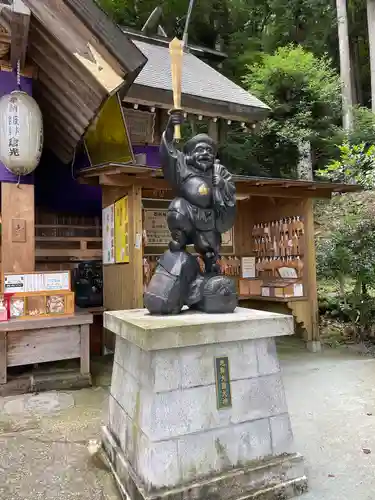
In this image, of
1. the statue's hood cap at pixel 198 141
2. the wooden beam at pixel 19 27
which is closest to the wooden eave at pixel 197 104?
the wooden beam at pixel 19 27

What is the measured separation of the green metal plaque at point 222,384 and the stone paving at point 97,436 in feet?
2.85

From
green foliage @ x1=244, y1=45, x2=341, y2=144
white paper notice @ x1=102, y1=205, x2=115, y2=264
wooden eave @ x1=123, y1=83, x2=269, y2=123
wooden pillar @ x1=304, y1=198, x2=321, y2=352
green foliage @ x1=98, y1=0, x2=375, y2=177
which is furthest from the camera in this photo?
green foliage @ x1=98, y1=0, x2=375, y2=177

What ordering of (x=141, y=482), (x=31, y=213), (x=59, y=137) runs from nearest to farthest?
(x=141, y=482), (x=31, y=213), (x=59, y=137)

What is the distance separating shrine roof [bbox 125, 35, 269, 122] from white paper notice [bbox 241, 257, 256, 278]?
306 cm

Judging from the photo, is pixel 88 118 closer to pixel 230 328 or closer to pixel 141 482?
pixel 230 328

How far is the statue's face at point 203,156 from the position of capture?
3219 mm

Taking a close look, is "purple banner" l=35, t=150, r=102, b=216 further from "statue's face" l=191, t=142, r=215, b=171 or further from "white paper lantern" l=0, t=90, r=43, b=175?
"statue's face" l=191, t=142, r=215, b=171

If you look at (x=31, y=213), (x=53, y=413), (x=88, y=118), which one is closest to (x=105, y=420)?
(x=53, y=413)

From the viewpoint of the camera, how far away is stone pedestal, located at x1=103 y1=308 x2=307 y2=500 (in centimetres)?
241

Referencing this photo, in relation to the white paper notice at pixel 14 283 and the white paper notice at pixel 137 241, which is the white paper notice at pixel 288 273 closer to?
the white paper notice at pixel 137 241

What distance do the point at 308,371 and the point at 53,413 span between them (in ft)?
11.8

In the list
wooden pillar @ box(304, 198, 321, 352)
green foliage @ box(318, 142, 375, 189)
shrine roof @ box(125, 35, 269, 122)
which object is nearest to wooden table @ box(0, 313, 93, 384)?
wooden pillar @ box(304, 198, 321, 352)

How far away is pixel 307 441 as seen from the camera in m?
3.38

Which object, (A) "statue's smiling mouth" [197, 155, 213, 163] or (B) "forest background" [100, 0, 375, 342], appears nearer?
(A) "statue's smiling mouth" [197, 155, 213, 163]
